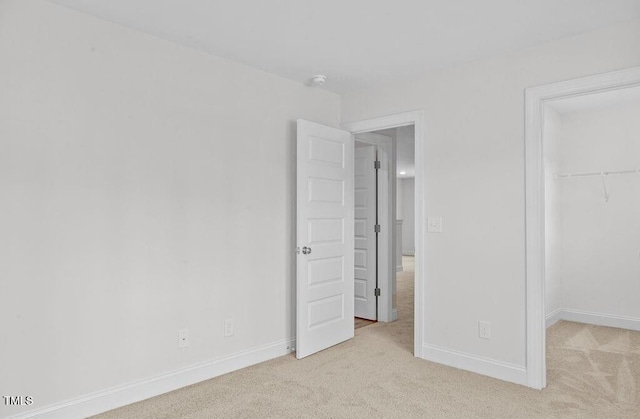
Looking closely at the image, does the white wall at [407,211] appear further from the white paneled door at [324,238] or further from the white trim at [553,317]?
the white paneled door at [324,238]

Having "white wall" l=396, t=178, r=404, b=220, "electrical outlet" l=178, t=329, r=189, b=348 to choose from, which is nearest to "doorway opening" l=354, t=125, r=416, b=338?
"electrical outlet" l=178, t=329, r=189, b=348

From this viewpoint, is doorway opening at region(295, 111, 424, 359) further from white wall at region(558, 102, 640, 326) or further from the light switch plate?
white wall at region(558, 102, 640, 326)

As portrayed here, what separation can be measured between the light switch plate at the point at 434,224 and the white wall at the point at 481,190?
0.04 metres

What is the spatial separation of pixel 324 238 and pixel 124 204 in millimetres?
1708

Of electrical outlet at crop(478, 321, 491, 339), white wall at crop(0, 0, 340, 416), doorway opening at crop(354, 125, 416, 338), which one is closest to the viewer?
white wall at crop(0, 0, 340, 416)

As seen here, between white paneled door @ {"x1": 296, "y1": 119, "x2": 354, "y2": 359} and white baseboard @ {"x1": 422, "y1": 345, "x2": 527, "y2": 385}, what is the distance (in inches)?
34.5

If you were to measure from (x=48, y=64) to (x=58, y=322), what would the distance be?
1.46 metres

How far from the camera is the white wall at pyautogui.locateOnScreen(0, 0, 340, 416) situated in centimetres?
225

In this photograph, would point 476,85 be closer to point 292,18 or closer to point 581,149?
point 292,18

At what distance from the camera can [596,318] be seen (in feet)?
14.8

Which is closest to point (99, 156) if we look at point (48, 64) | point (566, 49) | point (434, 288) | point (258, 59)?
point (48, 64)

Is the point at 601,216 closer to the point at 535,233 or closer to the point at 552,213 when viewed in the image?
the point at 552,213

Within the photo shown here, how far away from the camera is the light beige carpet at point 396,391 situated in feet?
8.24

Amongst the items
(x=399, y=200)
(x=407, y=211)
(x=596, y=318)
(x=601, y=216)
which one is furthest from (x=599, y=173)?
(x=399, y=200)
